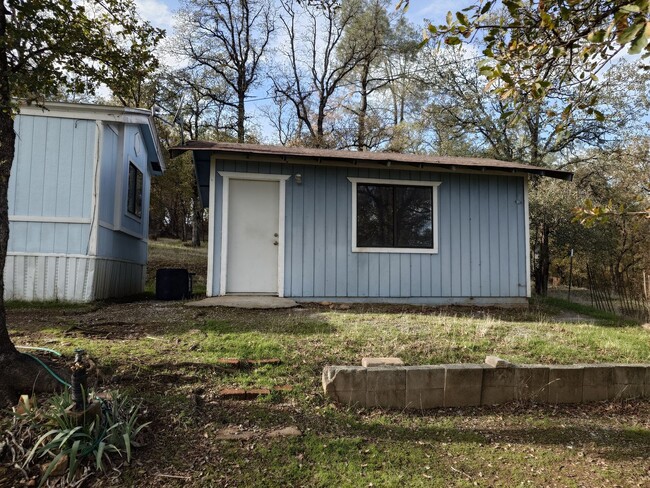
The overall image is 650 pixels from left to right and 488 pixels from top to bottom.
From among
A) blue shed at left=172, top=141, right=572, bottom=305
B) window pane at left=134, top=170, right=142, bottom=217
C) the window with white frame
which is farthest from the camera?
window pane at left=134, top=170, right=142, bottom=217

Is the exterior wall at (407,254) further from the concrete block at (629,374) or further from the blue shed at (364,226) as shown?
the concrete block at (629,374)

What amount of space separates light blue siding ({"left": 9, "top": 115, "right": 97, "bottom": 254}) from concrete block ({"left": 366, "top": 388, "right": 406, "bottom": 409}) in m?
5.57

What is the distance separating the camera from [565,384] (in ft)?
12.0

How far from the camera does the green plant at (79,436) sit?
2.26m

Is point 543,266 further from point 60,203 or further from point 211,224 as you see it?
point 60,203

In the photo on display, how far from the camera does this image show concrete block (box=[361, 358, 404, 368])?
3.56 metres

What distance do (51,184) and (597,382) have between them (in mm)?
7814

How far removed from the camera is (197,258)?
16.1 meters

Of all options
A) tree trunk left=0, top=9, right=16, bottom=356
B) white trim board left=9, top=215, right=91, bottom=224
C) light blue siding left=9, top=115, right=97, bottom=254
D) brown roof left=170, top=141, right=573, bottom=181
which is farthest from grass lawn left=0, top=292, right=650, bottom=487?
brown roof left=170, top=141, right=573, bottom=181

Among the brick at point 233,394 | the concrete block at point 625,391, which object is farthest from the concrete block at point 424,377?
the concrete block at point 625,391

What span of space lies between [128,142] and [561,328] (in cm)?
810

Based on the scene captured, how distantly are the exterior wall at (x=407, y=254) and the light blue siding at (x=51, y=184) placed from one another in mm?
2149

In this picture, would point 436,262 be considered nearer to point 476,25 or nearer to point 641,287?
point 641,287

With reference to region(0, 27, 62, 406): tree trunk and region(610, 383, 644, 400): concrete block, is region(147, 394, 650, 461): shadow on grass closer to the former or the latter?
region(610, 383, 644, 400): concrete block
